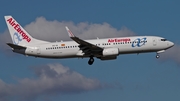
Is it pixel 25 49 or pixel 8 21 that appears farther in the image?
pixel 8 21

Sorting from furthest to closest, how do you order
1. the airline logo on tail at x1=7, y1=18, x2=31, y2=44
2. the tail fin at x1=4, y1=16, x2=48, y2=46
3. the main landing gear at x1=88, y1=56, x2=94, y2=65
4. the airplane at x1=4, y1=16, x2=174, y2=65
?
the airline logo on tail at x1=7, y1=18, x2=31, y2=44 → the tail fin at x1=4, y1=16, x2=48, y2=46 → the main landing gear at x1=88, y1=56, x2=94, y2=65 → the airplane at x1=4, y1=16, x2=174, y2=65

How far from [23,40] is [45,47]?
6.38 meters

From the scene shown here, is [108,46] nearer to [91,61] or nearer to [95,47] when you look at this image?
[95,47]

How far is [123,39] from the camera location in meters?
107

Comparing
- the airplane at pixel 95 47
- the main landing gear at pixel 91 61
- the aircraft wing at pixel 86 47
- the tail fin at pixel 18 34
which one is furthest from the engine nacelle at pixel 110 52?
the tail fin at pixel 18 34

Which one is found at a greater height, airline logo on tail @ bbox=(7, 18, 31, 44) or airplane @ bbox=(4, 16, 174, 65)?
airline logo on tail @ bbox=(7, 18, 31, 44)

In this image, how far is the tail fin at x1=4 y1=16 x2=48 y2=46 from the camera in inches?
4459

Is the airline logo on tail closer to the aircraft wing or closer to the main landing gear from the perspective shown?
the aircraft wing

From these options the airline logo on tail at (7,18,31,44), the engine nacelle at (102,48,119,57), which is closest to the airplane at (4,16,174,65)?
the engine nacelle at (102,48,119,57)

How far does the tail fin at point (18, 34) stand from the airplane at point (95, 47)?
1669 mm

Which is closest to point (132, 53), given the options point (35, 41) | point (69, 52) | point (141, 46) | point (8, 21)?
point (141, 46)

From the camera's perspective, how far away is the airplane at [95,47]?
349 ft

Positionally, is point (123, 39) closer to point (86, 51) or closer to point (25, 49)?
point (86, 51)

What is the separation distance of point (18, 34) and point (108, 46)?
18280 mm
